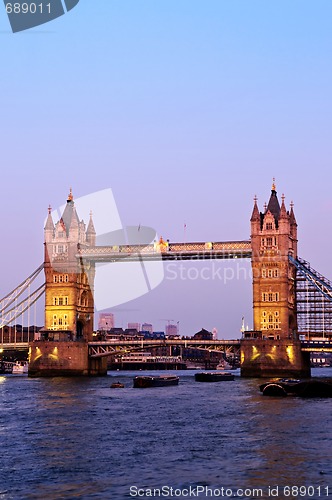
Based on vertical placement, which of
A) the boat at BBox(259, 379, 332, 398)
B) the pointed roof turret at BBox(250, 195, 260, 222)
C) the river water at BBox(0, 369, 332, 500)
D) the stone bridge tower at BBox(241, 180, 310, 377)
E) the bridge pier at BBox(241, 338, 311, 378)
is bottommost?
the river water at BBox(0, 369, 332, 500)

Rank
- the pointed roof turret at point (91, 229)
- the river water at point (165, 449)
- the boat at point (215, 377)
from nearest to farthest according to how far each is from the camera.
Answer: the river water at point (165, 449) < the boat at point (215, 377) < the pointed roof turret at point (91, 229)

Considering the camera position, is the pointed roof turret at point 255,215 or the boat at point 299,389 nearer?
the boat at point 299,389

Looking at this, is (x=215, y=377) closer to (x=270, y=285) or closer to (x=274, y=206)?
(x=270, y=285)

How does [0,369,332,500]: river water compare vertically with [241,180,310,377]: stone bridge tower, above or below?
below

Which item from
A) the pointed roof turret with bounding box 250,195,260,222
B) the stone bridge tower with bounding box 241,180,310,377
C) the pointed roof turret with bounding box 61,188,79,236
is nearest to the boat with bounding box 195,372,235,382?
the stone bridge tower with bounding box 241,180,310,377

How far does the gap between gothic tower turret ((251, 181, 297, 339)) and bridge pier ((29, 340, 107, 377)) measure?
93.5 feet

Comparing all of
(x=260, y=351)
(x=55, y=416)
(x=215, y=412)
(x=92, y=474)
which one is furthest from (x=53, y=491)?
(x=260, y=351)

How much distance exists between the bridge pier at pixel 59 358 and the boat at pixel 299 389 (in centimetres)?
5190

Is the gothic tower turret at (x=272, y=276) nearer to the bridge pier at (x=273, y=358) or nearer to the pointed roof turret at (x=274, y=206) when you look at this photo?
the pointed roof turret at (x=274, y=206)

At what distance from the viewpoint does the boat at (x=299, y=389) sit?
90.3 metres

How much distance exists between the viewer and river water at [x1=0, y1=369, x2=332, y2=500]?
125 ft

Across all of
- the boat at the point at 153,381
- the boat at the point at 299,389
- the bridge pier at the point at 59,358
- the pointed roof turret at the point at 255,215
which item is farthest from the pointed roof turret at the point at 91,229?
the boat at the point at 299,389

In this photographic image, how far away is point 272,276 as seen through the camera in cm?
13450

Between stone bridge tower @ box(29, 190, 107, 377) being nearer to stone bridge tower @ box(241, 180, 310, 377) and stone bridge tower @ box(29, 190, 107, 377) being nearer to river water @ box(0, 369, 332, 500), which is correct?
stone bridge tower @ box(241, 180, 310, 377)
